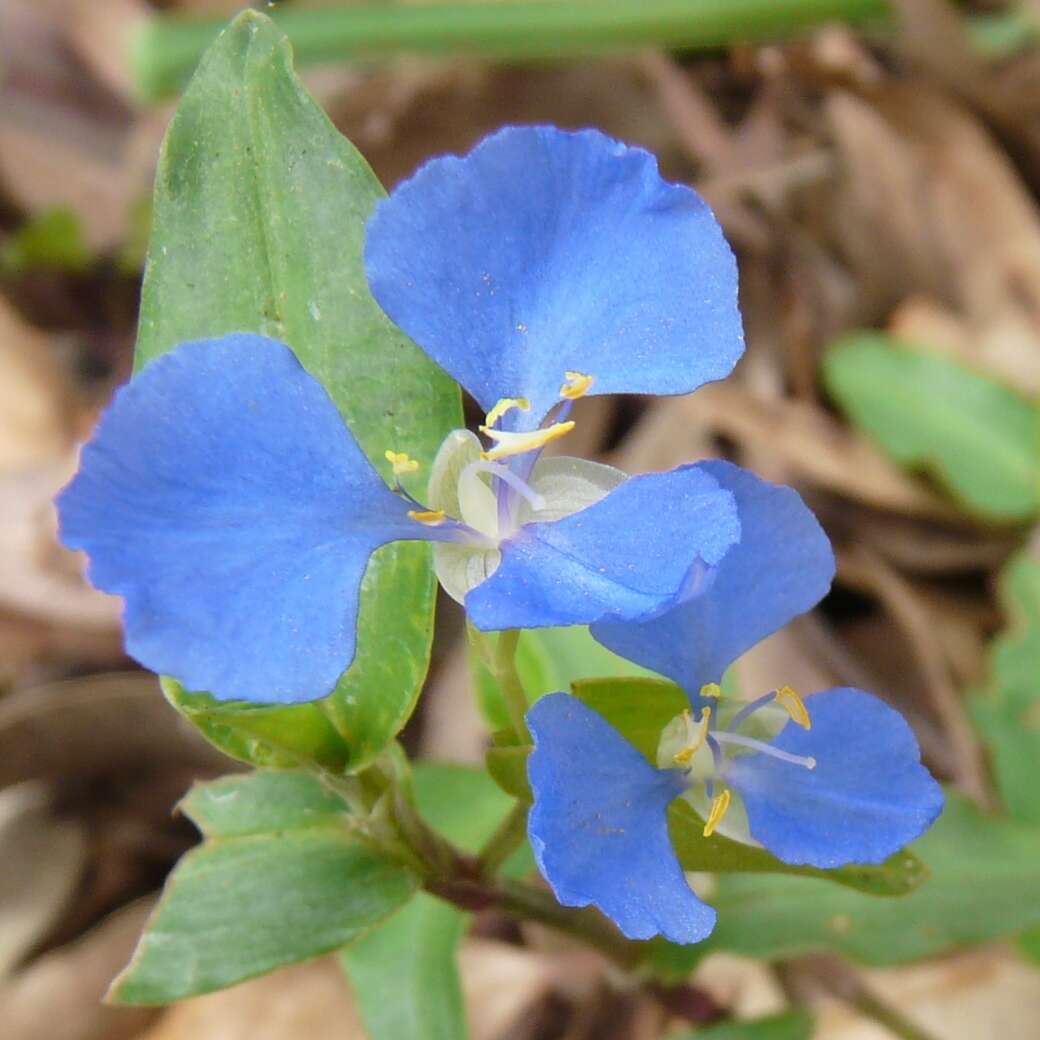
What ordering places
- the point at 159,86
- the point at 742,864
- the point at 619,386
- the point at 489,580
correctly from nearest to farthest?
the point at 489,580 → the point at 619,386 → the point at 742,864 → the point at 159,86

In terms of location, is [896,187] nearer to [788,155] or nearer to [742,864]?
[788,155]

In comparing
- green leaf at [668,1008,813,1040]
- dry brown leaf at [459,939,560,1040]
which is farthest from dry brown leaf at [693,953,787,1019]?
green leaf at [668,1008,813,1040]

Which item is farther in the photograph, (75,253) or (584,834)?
(75,253)

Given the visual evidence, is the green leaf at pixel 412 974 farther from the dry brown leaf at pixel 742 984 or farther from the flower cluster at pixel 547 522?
the dry brown leaf at pixel 742 984

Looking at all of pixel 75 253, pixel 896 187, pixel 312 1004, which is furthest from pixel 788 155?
pixel 312 1004

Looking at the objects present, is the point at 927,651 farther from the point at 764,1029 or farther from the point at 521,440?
the point at 521,440

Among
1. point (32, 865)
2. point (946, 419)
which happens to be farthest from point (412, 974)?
point (946, 419)

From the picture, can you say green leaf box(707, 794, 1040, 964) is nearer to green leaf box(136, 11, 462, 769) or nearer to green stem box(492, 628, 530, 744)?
green stem box(492, 628, 530, 744)
